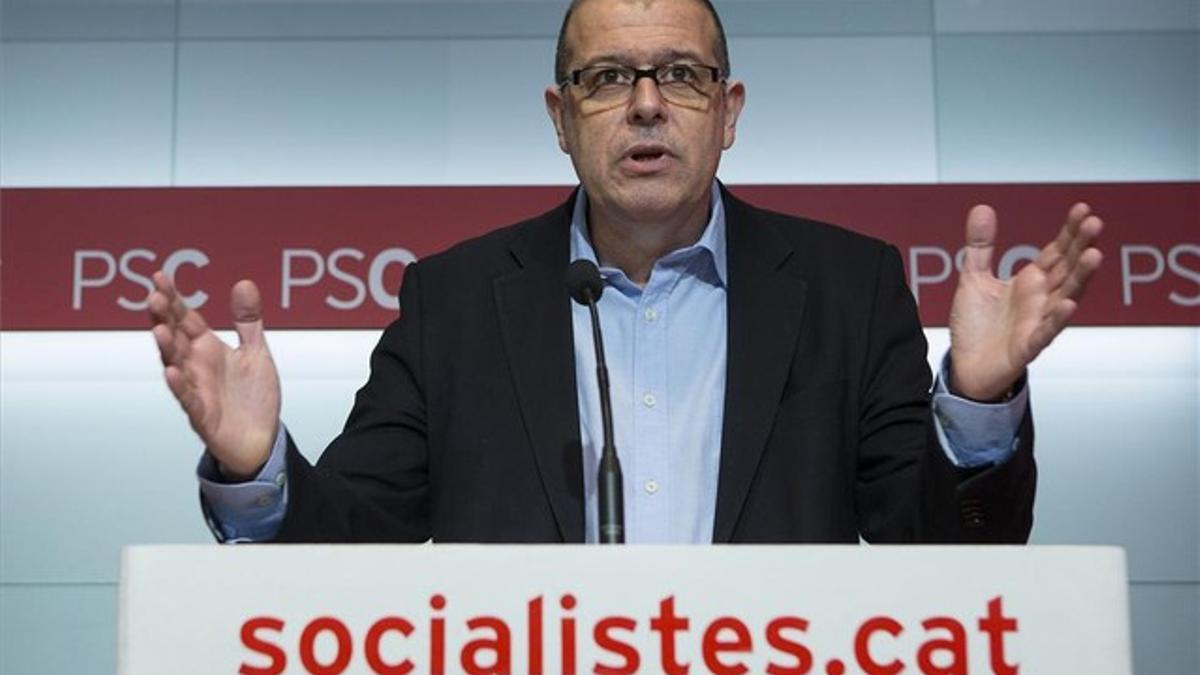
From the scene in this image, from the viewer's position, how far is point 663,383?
2064 millimetres

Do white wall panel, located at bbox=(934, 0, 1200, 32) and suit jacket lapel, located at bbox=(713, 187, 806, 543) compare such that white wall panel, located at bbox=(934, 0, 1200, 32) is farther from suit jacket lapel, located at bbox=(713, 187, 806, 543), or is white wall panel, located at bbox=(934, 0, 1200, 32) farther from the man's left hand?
the man's left hand

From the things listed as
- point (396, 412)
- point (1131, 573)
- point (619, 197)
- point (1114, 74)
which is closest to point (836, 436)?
point (619, 197)

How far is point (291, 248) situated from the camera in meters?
3.78

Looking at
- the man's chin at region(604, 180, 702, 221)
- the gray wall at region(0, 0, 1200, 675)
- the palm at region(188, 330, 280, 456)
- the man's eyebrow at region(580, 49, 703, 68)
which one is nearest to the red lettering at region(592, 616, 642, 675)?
the palm at region(188, 330, 280, 456)

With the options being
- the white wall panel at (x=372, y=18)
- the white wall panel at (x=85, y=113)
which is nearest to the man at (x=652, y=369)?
the white wall panel at (x=372, y=18)

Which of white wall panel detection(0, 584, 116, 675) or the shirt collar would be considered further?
white wall panel detection(0, 584, 116, 675)

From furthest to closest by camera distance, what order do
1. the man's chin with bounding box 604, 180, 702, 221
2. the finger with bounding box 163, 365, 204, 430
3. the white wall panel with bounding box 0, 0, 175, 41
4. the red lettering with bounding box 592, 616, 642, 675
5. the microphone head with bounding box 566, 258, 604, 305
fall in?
the white wall panel with bounding box 0, 0, 175, 41, the man's chin with bounding box 604, 180, 702, 221, the microphone head with bounding box 566, 258, 604, 305, the finger with bounding box 163, 365, 204, 430, the red lettering with bounding box 592, 616, 642, 675

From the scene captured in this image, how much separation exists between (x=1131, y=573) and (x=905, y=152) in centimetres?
101

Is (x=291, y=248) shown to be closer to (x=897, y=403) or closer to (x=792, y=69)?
(x=792, y=69)

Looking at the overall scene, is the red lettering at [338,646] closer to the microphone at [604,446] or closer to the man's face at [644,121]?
the microphone at [604,446]

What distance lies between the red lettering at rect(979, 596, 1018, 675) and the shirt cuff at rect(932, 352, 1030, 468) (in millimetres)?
314

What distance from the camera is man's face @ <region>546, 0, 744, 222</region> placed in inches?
82.7

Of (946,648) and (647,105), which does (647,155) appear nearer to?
(647,105)

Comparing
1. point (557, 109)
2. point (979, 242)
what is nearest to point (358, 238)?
point (557, 109)
